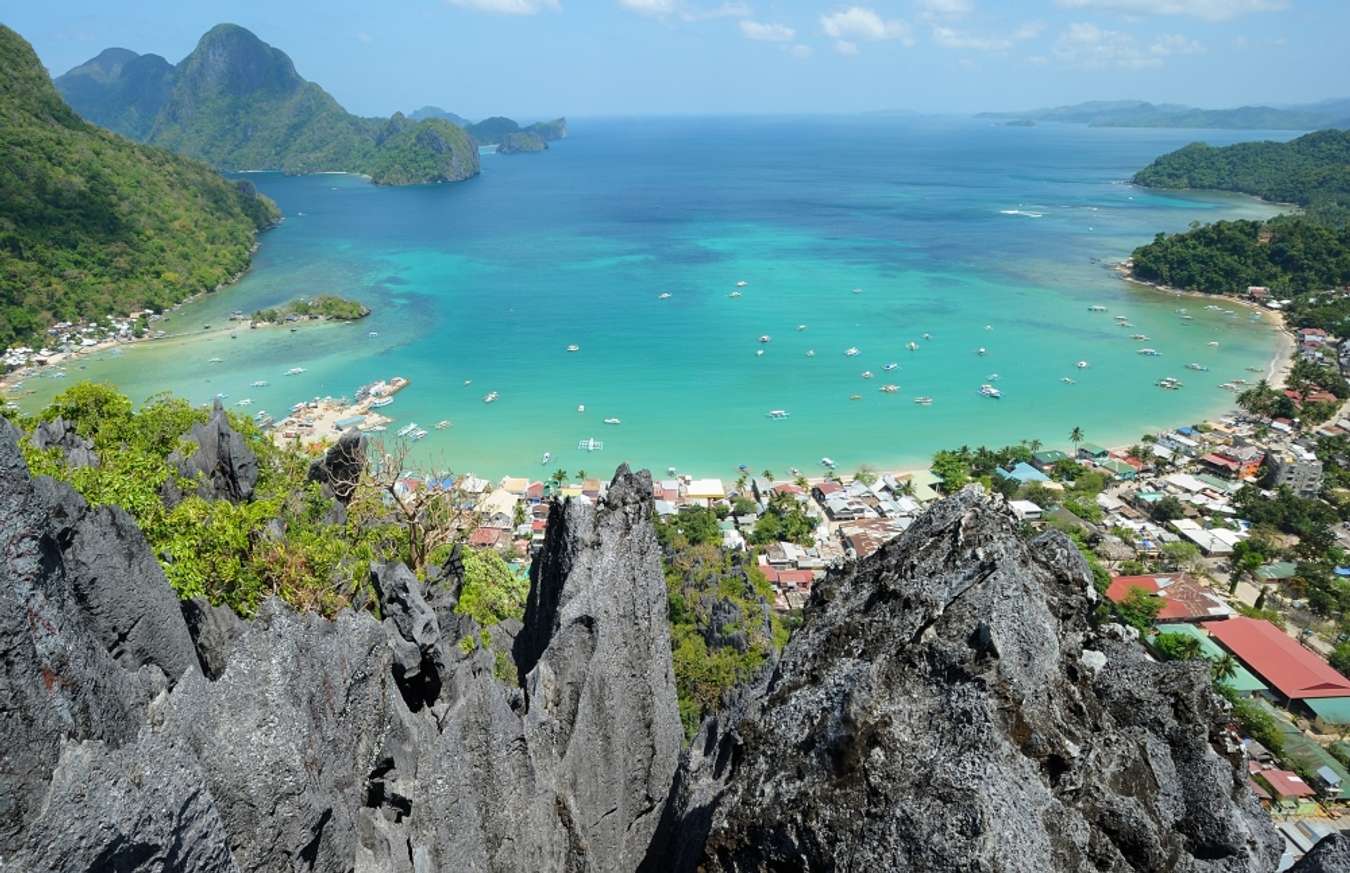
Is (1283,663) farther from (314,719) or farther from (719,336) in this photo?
(719,336)

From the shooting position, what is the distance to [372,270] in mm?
83938

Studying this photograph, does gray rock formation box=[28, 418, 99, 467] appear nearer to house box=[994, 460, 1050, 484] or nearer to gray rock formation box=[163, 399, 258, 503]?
gray rock formation box=[163, 399, 258, 503]

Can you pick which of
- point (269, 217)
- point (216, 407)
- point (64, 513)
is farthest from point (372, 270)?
point (64, 513)

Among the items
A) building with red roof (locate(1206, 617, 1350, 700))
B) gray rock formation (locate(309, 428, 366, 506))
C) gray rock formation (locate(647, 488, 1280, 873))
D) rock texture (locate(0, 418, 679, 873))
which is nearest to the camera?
gray rock formation (locate(647, 488, 1280, 873))

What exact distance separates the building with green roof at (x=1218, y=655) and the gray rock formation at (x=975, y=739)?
2312 cm

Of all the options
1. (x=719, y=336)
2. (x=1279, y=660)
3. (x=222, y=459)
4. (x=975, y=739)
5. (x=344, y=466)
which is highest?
(x=975, y=739)

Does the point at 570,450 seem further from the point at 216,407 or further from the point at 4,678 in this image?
the point at 4,678

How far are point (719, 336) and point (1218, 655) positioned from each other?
139ft

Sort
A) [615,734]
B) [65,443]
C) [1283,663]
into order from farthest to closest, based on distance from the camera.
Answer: [1283,663] → [65,443] → [615,734]

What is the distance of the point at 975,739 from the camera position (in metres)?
4.57

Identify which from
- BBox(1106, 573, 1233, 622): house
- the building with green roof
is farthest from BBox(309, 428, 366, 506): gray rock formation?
BBox(1106, 573, 1233, 622): house

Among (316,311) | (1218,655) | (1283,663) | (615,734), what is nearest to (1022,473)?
(1218,655)

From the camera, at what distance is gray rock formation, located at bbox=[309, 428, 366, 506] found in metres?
19.1

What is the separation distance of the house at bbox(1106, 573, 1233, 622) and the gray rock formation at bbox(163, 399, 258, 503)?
2950 centimetres
